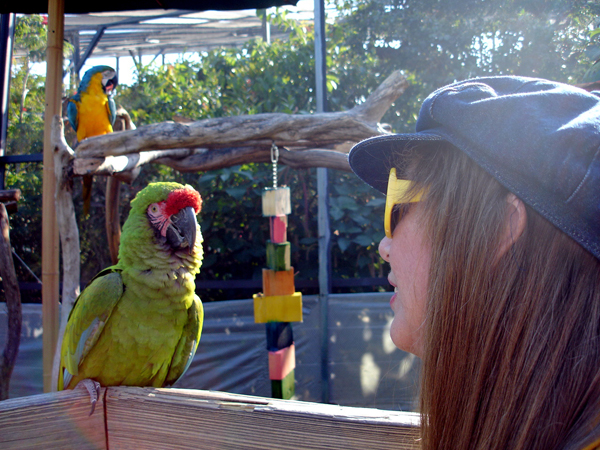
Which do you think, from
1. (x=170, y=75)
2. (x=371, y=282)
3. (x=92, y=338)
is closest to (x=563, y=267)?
(x=92, y=338)

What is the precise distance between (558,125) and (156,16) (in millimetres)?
5367

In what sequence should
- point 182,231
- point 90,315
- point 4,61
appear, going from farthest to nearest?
point 4,61, point 182,231, point 90,315

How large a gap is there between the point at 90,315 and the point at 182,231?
15.3 inches

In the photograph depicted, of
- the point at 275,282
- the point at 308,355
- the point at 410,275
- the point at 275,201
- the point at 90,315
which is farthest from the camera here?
the point at 308,355

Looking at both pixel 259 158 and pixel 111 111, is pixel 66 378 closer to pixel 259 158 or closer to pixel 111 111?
pixel 259 158

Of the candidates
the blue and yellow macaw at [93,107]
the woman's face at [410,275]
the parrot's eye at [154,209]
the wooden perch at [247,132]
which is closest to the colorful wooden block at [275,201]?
the wooden perch at [247,132]

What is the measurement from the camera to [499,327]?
46cm

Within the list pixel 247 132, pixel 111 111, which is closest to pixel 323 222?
pixel 247 132

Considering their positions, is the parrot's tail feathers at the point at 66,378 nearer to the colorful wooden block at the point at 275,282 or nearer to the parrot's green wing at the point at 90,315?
the parrot's green wing at the point at 90,315

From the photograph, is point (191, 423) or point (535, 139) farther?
point (191, 423)

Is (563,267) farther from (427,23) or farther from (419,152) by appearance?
(427,23)

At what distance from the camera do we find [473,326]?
48cm

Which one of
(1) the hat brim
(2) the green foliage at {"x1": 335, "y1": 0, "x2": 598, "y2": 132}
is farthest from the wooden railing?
(2) the green foliage at {"x1": 335, "y1": 0, "x2": 598, "y2": 132}

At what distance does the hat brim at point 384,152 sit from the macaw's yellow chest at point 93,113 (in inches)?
115
